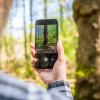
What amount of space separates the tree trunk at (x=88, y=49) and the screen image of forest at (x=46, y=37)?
0.85m

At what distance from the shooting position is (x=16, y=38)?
4.55 meters

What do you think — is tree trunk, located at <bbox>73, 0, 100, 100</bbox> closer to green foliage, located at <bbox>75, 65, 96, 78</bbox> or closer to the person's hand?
green foliage, located at <bbox>75, 65, 96, 78</bbox>

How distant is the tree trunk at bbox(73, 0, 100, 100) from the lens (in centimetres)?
218

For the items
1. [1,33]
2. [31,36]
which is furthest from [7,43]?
[1,33]

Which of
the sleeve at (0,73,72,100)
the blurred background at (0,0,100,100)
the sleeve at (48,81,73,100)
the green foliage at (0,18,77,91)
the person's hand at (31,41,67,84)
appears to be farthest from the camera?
the green foliage at (0,18,77,91)

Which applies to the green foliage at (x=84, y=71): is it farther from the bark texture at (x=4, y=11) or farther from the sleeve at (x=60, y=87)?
the bark texture at (x=4, y=11)

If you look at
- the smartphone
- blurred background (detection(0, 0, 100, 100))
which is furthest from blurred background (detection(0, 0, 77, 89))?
the smartphone

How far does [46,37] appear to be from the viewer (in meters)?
1.30

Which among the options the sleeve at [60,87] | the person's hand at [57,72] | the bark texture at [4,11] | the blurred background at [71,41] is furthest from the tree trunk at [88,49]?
the bark texture at [4,11]

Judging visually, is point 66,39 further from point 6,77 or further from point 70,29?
point 6,77

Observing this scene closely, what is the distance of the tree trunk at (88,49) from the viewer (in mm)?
2180

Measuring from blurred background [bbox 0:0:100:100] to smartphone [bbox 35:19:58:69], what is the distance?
10cm

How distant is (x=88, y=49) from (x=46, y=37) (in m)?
0.97

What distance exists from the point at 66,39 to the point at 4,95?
11.4 feet
